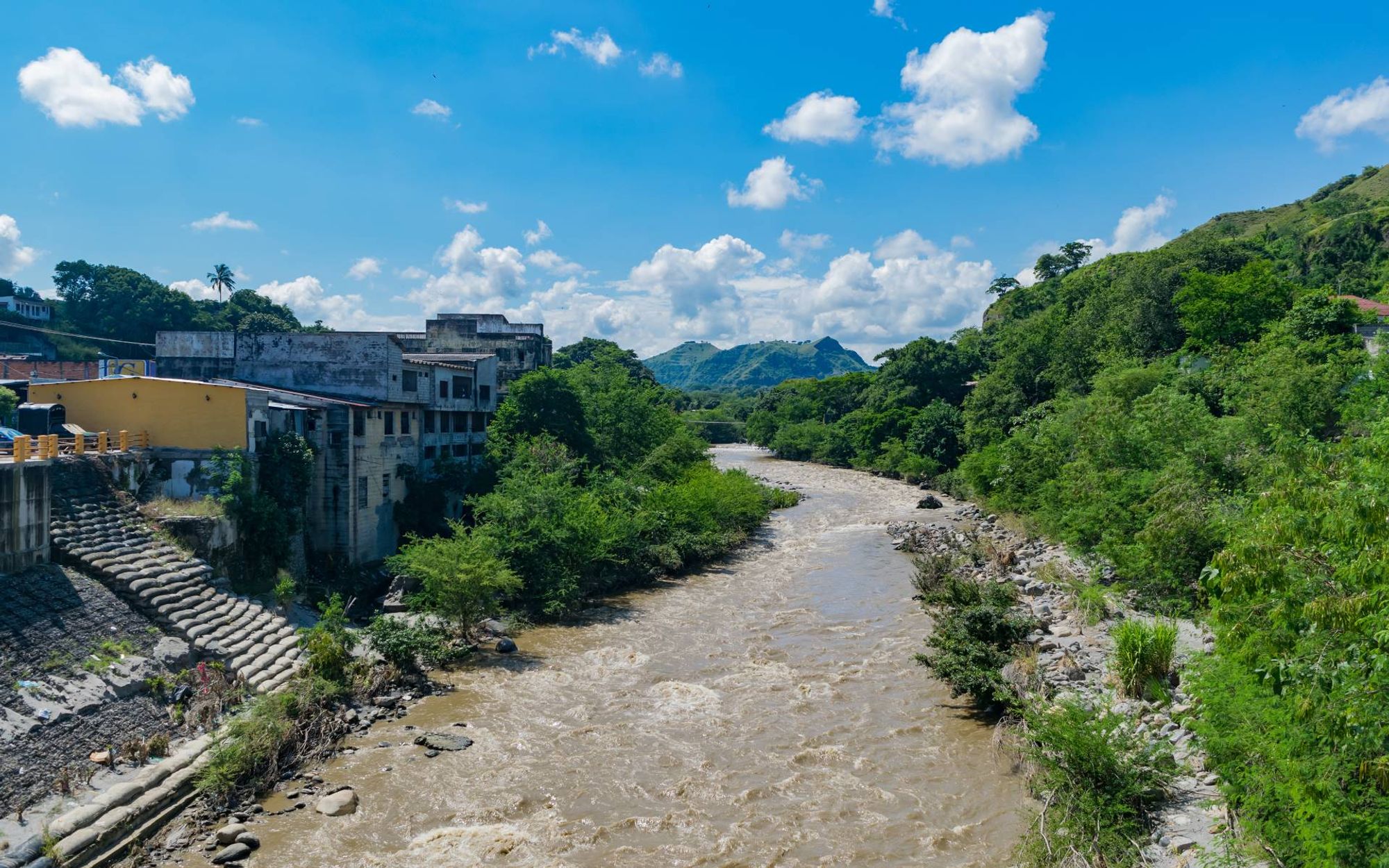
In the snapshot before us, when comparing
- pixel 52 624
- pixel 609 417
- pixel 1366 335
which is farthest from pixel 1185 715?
pixel 609 417

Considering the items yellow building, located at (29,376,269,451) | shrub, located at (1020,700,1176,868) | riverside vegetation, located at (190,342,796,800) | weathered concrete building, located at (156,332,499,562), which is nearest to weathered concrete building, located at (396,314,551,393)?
riverside vegetation, located at (190,342,796,800)

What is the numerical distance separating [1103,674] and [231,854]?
13713 mm

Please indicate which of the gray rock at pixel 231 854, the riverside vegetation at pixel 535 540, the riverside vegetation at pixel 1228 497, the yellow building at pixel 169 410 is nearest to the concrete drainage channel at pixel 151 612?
the riverside vegetation at pixel 535 540

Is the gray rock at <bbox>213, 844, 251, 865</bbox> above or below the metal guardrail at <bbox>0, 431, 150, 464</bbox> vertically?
below

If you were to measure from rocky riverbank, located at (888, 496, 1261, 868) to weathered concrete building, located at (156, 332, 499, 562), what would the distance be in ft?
63.3

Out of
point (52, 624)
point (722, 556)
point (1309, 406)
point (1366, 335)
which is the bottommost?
point (722, 556)

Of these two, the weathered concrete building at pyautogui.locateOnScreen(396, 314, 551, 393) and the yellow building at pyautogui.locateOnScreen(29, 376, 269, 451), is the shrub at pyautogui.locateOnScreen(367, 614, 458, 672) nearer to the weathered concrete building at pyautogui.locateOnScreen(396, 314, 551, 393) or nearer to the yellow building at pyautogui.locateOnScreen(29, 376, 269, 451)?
the yellow building at pyautogui.locateOnScreen(29, 376, 269, 451)

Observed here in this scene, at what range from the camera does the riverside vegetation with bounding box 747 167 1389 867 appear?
286 inches

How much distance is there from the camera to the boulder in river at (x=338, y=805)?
11742 mm

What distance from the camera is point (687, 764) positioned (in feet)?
44.7

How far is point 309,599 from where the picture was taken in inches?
A: 855

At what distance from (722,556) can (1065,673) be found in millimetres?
18281

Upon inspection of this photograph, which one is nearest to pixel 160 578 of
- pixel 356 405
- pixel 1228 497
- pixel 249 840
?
pixel 249 840

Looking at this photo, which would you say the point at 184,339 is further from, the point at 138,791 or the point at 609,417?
the point at 138,791
